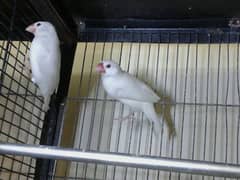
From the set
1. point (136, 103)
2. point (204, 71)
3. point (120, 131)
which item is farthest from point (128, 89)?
point (204, 71)

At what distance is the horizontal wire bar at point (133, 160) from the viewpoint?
0.60 m

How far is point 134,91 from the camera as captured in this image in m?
1.47

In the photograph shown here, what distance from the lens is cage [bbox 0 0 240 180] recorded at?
139 centimetres

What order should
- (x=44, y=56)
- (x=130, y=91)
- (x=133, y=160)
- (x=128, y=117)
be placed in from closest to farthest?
(x=133, y=160)
(x=44, y=56)
(x=130, y=91)
(x=128, y=117)

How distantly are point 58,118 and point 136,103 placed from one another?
0.31 meters

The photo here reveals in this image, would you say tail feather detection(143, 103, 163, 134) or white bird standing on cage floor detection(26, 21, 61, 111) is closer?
white bird standing on cage floor detection(26, 21, 61, 111)

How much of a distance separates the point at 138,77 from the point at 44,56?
48 cm

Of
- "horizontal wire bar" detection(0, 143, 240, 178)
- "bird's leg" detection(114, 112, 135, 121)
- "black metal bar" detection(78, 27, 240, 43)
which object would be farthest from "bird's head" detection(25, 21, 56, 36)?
"horizontal wire bar" detection(0, 143, 240, 178)

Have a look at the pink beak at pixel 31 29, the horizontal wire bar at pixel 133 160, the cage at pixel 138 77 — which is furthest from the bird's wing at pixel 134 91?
the horizontal wire bar at pixel 133 160

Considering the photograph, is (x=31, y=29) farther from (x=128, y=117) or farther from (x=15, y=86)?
(x=128, y=117)

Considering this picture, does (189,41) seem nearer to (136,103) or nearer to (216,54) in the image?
(216,54)

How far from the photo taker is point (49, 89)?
4.44 ft

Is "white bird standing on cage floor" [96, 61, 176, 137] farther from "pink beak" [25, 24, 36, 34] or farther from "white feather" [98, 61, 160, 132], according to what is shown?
"pink beak" [25, 24, 36, 34]

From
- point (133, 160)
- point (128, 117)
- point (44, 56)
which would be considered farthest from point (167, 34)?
point (133, 160)
